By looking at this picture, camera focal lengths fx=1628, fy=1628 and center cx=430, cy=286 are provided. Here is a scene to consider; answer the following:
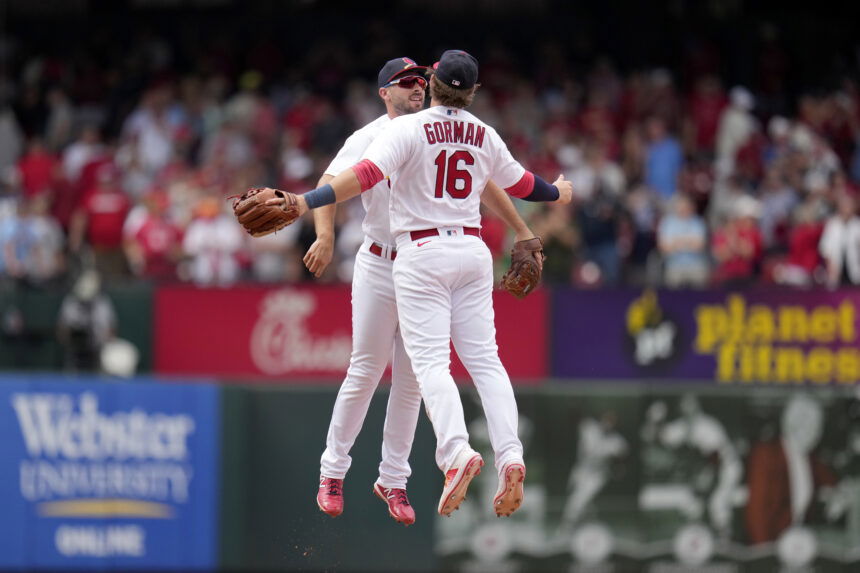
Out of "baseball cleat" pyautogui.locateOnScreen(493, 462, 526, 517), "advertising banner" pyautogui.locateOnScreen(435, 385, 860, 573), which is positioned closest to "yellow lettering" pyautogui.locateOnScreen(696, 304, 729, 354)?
"advertising banner" pyautogui.locateOnScreen(435, 385, 860, 573)

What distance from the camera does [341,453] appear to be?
9.49m

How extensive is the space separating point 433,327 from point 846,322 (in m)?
10.4

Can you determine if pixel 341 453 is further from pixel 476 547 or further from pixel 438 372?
pixel 476 547

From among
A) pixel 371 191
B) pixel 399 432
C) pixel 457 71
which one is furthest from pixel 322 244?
pixel 399 432

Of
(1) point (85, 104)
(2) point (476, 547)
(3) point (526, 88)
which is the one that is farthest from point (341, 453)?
(1) point (85, 104)

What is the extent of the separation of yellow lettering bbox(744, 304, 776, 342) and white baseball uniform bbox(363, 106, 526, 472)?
9883 mm

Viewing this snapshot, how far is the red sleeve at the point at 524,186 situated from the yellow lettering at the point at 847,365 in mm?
10039

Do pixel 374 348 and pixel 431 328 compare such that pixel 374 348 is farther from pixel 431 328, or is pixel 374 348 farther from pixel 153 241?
pixel 153 241

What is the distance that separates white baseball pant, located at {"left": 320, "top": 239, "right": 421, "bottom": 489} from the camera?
9.07m

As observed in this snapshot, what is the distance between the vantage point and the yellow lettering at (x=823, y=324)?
18094 millimetres

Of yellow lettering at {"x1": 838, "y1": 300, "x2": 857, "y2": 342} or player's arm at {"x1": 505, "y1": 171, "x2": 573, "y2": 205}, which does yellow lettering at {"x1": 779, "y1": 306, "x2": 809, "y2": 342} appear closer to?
yellow lettering at {"x1": 838, "y1": 300, "x2": 857, "y2": 342}

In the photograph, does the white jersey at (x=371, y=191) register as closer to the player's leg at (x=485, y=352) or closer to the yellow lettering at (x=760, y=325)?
the player's leg at (x=485, y=352)

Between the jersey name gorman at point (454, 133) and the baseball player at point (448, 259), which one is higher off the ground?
the jersey name gorman at point (454, 133)

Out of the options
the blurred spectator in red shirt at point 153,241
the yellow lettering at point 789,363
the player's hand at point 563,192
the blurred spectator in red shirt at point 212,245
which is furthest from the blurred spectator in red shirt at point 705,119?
the player's hand at point 563,192
